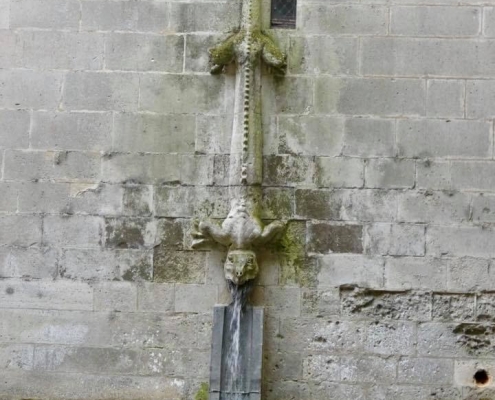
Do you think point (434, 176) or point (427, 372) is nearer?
point (427, 372)

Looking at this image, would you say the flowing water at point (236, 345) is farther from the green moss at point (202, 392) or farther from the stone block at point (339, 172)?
the stone block at point (339, 172)

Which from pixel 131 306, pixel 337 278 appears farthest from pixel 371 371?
pixel 131 306

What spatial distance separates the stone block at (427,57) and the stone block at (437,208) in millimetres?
836

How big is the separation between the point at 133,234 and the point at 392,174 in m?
1.82

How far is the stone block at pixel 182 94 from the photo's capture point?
5.77 metres

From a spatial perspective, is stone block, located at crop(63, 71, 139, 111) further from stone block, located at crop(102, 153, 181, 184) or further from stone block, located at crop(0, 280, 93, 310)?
stone block, located at crop(0, 280, 93, 310)

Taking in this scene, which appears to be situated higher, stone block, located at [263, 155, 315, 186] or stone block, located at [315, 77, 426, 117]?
stone block, located at [315, 77, 426, 117]

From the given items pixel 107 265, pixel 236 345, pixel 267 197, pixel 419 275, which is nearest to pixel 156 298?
pixel 107 265

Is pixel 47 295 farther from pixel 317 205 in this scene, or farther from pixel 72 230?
pixel 317 205

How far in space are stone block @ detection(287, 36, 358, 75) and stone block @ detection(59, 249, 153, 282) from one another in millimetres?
1674

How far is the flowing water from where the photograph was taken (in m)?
Result: 5.46

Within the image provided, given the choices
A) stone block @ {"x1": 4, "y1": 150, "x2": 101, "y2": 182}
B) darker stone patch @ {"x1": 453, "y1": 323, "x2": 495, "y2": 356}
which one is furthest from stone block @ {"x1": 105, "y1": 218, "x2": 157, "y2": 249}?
darker stone patch @ {"x1": 453, "y1": 323, "x2": 495, "y2": 356}

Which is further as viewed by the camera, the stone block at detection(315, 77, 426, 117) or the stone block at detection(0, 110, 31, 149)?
the stone block at detection(0, 110, 31, 149)

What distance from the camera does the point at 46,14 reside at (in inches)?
231
